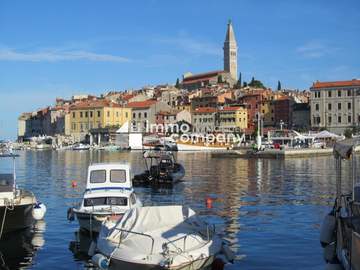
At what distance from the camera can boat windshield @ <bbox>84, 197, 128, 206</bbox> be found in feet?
67.0

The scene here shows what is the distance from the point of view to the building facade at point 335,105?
409 feet

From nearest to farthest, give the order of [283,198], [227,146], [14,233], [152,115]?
[14,233], [283,198], [227,146], [152,115]

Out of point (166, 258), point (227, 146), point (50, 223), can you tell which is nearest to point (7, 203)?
point (50, 223)

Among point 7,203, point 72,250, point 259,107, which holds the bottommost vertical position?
point 72,250

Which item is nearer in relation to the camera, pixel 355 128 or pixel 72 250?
pixel 72 250

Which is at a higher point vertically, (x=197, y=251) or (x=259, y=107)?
(x=259, y=107)

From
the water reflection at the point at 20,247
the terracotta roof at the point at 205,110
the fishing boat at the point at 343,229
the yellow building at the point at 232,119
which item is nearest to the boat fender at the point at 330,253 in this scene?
the fishing boat at the point at 343,229

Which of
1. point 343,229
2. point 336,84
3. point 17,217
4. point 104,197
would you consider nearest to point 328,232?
point 343,229

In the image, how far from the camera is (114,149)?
5118 inches

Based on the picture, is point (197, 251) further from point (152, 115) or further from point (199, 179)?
point (152, 115)

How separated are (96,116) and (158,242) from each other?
143593 millimetres

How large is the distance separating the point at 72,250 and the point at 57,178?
99.4 ft

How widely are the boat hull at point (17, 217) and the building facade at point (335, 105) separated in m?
111

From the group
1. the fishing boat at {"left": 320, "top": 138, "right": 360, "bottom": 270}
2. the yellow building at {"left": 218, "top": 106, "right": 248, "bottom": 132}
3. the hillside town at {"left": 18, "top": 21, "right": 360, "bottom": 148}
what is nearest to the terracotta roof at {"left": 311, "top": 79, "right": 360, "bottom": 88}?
the hillside town at {"left": 18, "top": 21, "right": 360, "bottom": 148}
